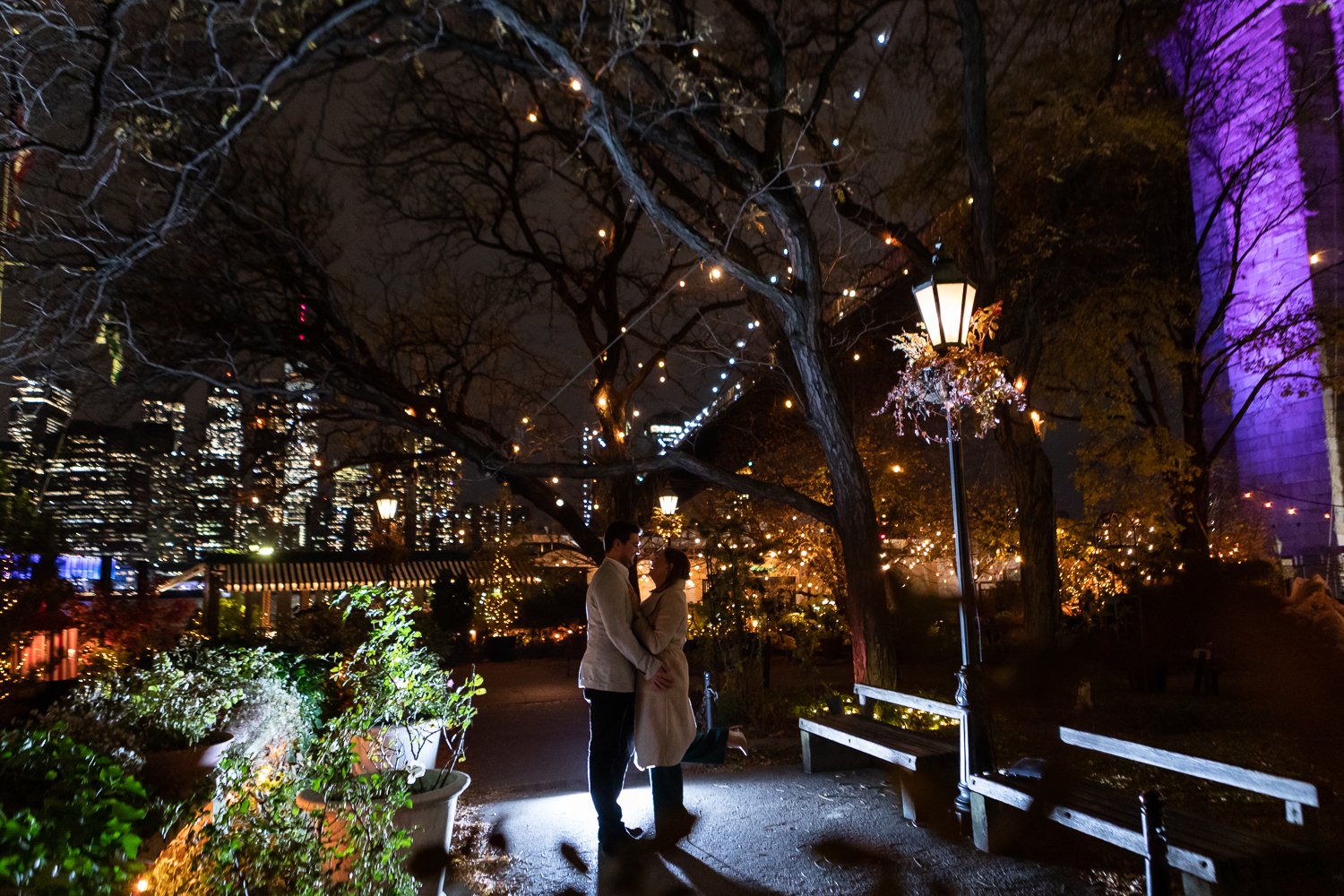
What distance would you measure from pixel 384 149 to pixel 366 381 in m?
3.25

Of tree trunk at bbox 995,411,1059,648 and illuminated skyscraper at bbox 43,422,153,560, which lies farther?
illuminated skyscraper at bbox 43,422,153,560

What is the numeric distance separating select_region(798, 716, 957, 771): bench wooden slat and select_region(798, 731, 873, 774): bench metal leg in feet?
0.33

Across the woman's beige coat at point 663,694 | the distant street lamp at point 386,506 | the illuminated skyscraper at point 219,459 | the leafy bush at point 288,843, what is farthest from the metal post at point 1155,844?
the distant street lamp at point 386,506

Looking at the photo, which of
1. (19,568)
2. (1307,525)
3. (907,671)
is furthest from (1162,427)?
(1307,525)

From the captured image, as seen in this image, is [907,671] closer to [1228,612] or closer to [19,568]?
[1228,612]

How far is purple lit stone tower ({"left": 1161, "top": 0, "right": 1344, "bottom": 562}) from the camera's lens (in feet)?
53.7

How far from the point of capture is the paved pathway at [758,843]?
490 centimetres

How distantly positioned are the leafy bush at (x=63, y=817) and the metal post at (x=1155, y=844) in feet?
11.8

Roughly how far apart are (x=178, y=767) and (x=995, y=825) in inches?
168

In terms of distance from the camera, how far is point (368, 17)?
918 centimetres

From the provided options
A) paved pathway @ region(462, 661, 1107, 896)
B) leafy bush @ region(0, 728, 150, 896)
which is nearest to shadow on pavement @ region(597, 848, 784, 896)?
paved pathway @ region(462, 661, 1107, 896)

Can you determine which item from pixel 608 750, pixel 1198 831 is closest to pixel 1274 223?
pixel 1198 831

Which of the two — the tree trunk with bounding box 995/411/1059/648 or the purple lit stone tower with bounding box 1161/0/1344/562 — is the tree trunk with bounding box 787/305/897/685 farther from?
the purple lit stone tower with bounding box 1161/0/1344/562

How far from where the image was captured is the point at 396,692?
5121 millimetres
